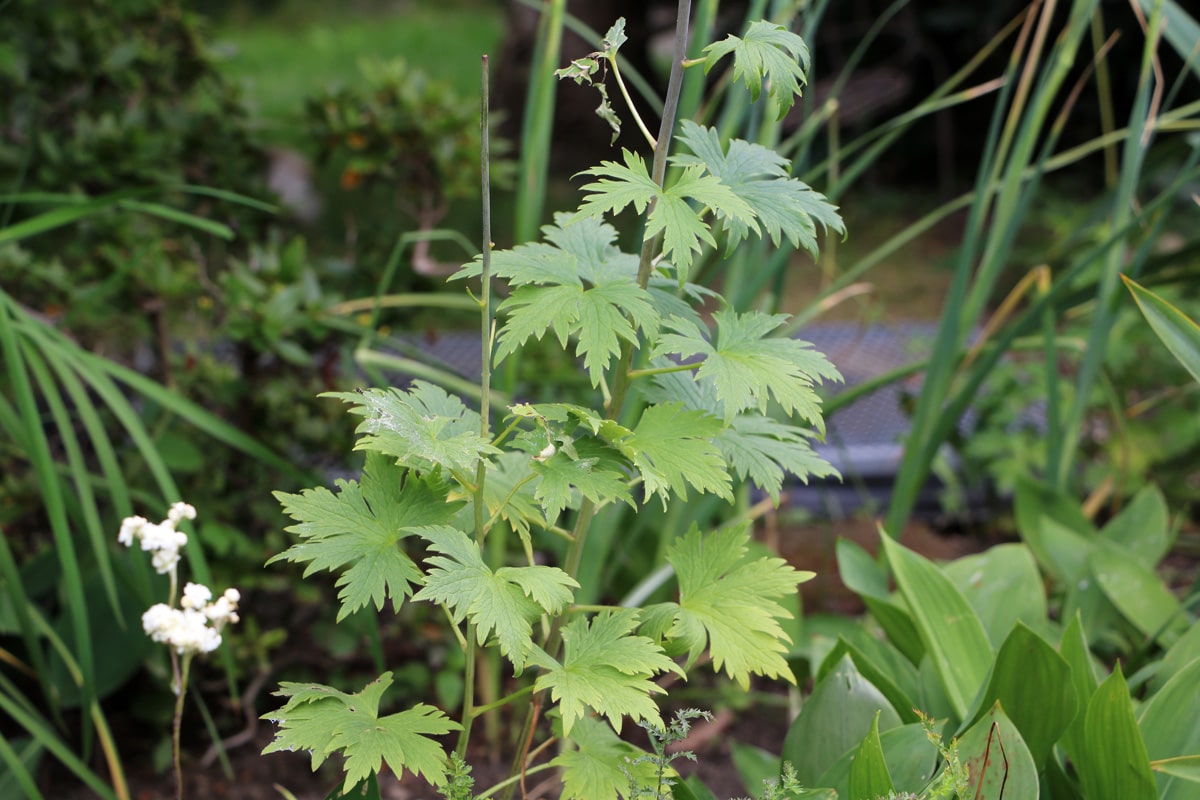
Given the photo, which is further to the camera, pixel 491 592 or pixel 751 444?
pixel 751 444

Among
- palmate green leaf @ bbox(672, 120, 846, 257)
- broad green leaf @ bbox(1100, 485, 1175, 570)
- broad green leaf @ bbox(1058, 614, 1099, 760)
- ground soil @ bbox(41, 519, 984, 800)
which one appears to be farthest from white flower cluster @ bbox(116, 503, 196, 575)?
broad green leaf @ bbox(1100, 485, 1175, 570)

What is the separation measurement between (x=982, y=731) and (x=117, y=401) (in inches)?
38.4

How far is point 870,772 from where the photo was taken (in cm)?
88

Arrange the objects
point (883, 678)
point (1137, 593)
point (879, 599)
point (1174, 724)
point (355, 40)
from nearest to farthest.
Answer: point (1174, 724) → point (883, 678) → point (879, 599) → point (1137, 593) → point (355, 40)

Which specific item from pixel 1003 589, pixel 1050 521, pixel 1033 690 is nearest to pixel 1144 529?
pixel 1050 521

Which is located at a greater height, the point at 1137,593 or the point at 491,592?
the point at 491,592

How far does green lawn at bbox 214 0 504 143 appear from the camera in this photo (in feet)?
20.6

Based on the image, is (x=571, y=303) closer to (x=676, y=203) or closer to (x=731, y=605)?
(x=676, y=203)

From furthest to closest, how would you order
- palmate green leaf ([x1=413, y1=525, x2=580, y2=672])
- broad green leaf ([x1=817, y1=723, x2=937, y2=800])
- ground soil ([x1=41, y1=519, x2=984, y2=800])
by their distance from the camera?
1. ground soil ([x1=41, y1=519, x2=984, y2=800])
2. broad green leaf ([x1=817, y1=723, x2=937, y2=800])
3. palmate green leaf ([x1=413, y1=525, x2=580, y2=672])

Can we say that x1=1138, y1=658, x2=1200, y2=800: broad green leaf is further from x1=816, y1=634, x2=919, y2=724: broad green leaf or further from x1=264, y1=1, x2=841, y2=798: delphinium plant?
x1=264, y1=1, x2=841, y2=798: delphinium plant

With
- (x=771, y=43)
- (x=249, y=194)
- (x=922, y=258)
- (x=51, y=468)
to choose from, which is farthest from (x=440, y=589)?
(x=922, y=258)

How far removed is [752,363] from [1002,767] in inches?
16.8

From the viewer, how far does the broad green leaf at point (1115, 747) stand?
93 cm

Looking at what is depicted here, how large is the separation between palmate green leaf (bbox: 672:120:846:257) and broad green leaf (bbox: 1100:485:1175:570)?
3.28 ft
